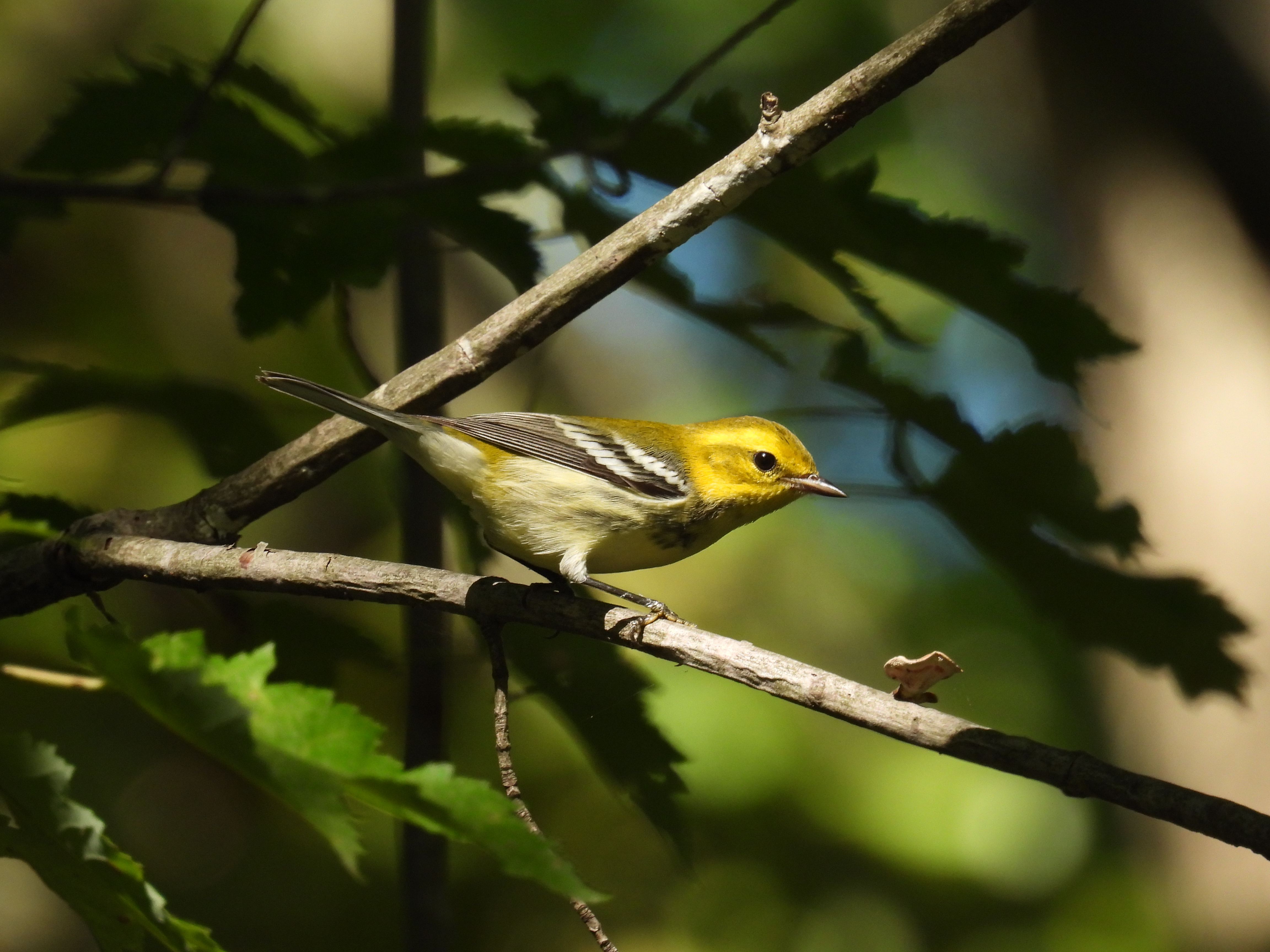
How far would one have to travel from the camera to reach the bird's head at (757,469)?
330 cm

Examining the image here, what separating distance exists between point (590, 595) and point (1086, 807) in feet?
12.7

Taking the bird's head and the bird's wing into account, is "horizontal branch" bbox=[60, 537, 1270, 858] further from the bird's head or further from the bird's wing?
the bird's head

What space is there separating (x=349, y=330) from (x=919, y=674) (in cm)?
→ 184

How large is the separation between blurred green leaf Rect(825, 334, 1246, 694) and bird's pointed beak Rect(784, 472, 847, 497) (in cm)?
73

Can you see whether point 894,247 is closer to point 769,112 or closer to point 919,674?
point 769,112

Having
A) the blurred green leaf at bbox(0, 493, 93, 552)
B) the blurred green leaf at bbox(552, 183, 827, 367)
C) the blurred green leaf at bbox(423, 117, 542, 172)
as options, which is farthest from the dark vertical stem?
A: the blurred green leaf at bbox(0, 493, 93, 552)

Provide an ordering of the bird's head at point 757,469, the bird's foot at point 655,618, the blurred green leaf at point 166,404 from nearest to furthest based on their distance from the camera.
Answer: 1. the bird's foot at point 655,618
2. the blurred green leaf at point 166,404
3. the bird's head at point 757,469

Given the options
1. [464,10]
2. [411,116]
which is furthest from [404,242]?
[464,10]

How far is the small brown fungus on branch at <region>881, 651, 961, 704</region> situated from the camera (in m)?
1.51

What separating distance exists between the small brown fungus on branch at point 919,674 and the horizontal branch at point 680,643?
0.04 metres

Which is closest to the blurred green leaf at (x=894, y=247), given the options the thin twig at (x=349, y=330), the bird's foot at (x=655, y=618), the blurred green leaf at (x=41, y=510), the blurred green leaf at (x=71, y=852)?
the thin twig at (x=349, y=330)

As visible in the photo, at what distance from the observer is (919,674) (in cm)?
153

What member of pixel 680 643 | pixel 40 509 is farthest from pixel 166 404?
pixel 680 643

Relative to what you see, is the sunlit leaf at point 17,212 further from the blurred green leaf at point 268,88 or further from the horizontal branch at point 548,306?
the horizontal branch at point 548,306
